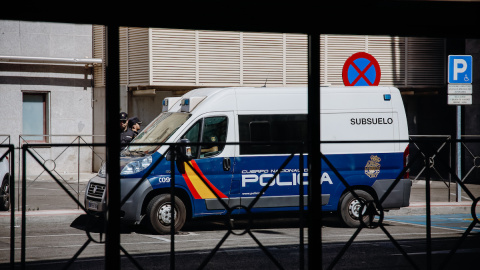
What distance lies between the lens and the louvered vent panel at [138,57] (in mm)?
20172

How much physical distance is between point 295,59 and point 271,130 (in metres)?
11.1

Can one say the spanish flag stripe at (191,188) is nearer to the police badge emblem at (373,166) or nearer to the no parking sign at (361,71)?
the police badge emblem at (373,166)

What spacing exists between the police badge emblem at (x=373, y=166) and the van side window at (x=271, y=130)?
46.5 inches

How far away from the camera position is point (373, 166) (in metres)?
10.9

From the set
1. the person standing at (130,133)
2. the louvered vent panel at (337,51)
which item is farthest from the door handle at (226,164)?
the louvered vent panel at (337,51)

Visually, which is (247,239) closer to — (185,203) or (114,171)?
(185,203)

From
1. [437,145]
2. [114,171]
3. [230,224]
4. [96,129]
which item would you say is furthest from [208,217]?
[96,129]

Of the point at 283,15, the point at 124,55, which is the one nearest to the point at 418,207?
the point at 283,15

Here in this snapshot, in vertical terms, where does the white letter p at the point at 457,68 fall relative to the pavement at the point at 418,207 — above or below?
above

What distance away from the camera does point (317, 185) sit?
4.97m

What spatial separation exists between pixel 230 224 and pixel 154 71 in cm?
1513

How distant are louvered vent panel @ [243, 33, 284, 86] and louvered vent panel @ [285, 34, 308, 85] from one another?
243 mm

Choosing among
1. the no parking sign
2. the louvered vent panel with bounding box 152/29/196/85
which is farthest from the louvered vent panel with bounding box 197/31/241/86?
the no parking sign

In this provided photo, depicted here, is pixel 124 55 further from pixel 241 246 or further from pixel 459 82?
pixel 241 246
